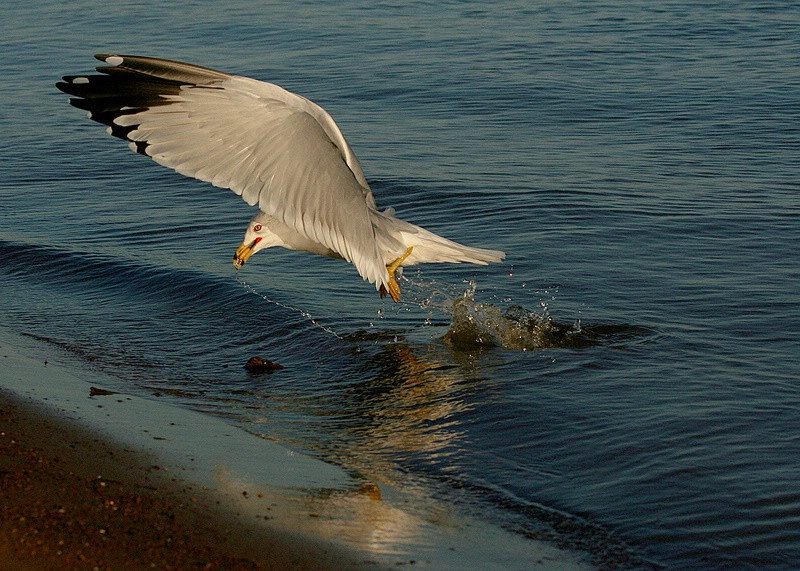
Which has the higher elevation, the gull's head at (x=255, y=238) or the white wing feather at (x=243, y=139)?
the white wing feather at (x=243, y=139)

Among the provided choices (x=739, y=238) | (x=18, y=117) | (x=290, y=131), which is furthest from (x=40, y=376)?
(x=18, y=117)

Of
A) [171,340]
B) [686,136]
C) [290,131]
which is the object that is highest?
Answer: [290,131]

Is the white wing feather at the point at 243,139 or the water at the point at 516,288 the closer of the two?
the water at the point at 516,288

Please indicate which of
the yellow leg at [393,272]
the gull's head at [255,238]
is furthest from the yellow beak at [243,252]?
the yellow leg at [393,272]

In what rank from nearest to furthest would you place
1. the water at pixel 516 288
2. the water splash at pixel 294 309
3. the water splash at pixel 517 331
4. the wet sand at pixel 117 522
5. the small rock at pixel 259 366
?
the wet sand at pixel 117 522 < the water at pixel 516 288 < the small rock at pixel 259 366 < the water splash at pixel 517 331 < the water splash at pixel 294 309

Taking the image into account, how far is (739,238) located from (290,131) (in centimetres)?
420

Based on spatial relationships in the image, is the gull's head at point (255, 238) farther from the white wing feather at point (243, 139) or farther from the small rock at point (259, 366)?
the white wing feather at point (243, 139)

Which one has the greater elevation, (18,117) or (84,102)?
(84,102)

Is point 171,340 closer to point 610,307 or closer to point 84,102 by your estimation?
point 84,102

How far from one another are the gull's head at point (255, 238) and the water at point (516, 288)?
0.59 meters

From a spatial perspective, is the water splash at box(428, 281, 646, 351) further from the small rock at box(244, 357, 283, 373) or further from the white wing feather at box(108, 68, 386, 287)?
the white wing feather at box(108, 68, 386, 287)

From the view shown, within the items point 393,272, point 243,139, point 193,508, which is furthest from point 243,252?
point 193,508

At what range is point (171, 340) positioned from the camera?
24.1ft

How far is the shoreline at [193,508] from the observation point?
3.80 m
